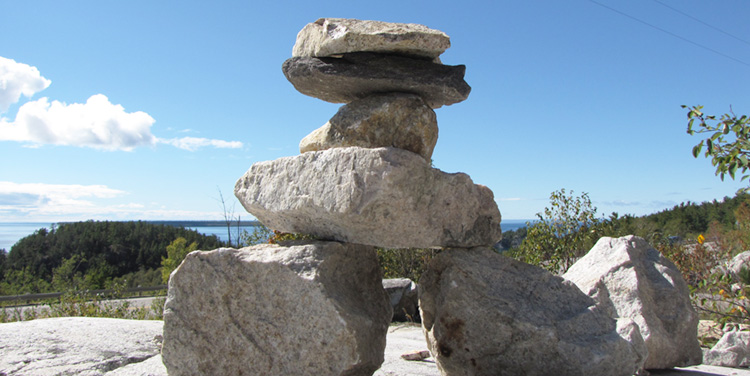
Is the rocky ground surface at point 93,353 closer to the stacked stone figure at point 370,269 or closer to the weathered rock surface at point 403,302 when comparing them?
the stacked stone figure at point 370,269

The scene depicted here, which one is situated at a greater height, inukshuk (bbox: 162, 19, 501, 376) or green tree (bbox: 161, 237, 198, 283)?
inukshuk (bbox: 162, 19, 501, 376)

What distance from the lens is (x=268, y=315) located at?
13.1ft

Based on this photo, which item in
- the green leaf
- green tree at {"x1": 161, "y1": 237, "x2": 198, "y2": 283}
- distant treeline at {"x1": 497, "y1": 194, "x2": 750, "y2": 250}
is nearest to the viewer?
the green leaf

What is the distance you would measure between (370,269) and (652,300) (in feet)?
10.3

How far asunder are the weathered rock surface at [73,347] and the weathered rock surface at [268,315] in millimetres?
1630

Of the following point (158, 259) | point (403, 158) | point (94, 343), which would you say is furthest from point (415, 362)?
point (158, 259)

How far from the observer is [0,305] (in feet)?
45.0

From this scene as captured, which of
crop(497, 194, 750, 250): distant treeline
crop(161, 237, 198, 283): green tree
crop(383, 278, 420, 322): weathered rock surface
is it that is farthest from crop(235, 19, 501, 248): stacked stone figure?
crop(497, 194, 750, 250): distant treeline

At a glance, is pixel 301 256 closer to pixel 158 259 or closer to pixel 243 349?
pixel 243 349

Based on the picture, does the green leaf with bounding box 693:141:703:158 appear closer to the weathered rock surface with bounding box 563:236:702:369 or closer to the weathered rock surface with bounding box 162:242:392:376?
the weathered rock surface with bounding box 563:236:702:369

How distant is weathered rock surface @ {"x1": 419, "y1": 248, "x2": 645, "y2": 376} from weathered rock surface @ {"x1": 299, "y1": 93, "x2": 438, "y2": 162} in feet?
3.41

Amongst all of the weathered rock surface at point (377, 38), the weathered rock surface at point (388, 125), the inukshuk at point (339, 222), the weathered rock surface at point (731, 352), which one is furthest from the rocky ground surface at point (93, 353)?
the weathered rock surface at point (377, 38)

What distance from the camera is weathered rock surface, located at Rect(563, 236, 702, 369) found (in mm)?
5336

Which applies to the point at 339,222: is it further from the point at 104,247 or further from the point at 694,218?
the point at 104,247
